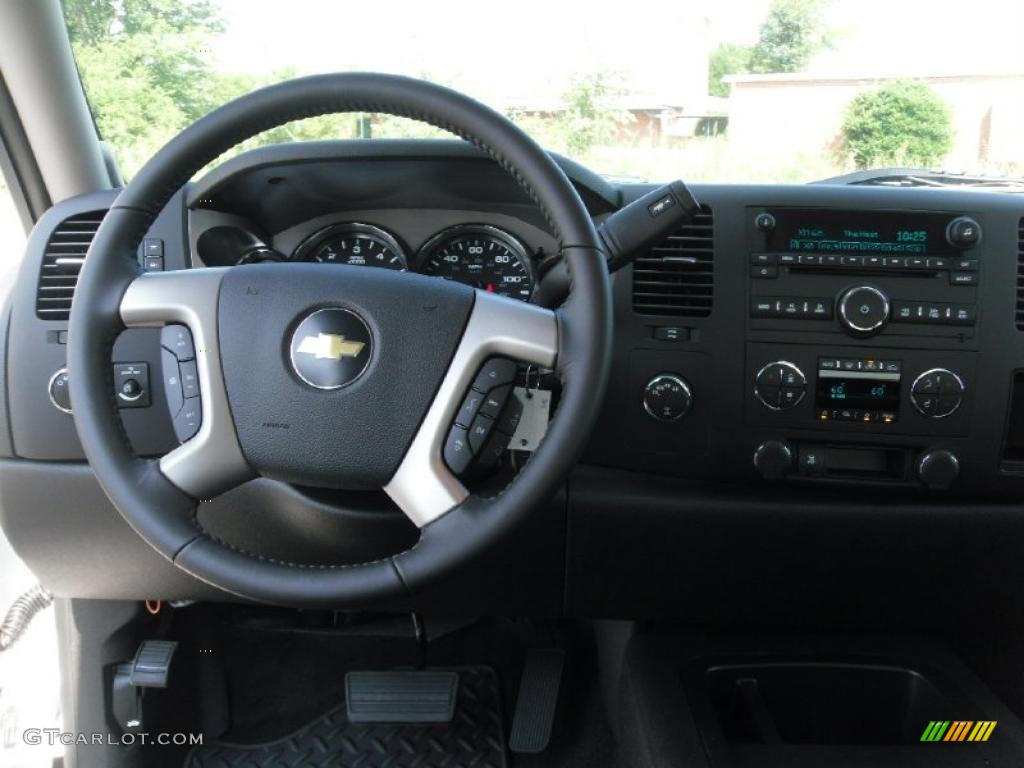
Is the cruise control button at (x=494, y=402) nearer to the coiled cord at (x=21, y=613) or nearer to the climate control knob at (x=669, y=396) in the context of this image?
the climate control knob at (x=669, y=396)

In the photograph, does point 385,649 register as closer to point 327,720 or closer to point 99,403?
point 327,720

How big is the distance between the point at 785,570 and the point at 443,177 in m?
0.89

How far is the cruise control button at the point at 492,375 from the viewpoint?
45.0 inches

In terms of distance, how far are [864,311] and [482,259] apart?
2.08 ft

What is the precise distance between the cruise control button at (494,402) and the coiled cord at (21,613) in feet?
4.86

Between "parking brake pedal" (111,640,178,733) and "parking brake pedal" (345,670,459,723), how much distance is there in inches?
16.0

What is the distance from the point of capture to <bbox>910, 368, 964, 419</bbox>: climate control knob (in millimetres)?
1497

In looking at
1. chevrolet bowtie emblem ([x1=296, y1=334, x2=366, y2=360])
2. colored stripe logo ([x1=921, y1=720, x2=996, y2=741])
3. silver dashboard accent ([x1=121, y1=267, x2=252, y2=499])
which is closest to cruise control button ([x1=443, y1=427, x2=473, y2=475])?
chevrolet bowtie emblem ([x1=296, y1=334, x2=366, y2=360])

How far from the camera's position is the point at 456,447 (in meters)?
1.14

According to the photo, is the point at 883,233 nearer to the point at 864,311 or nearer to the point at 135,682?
the point at 864,311

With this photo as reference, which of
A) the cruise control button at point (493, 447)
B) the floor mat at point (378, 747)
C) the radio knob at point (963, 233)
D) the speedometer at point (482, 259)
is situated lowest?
the floor mat at point (378, 747)

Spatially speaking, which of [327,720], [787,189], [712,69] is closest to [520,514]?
[787,189]

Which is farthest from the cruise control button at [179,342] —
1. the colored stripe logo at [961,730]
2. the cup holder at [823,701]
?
the colored stripe logo at [961,730]

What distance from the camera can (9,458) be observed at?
1625 millimetres
